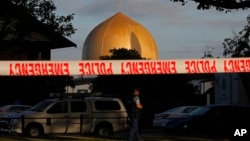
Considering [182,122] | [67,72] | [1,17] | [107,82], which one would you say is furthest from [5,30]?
[107,82]

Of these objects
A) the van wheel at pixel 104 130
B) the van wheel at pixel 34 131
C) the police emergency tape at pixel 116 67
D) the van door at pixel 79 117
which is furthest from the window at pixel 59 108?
the police emergency tape at pixel 116 67

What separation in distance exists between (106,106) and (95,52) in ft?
192

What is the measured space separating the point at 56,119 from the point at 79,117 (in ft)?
2.97

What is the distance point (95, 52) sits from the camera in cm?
8488

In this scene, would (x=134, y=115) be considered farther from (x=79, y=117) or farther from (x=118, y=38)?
(x=118, y=38)

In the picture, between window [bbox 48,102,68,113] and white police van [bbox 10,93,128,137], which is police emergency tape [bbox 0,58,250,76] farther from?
window [bbox 48,102,68,113]

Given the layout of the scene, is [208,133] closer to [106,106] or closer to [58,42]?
[106,106]

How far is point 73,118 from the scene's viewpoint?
25.8 metres

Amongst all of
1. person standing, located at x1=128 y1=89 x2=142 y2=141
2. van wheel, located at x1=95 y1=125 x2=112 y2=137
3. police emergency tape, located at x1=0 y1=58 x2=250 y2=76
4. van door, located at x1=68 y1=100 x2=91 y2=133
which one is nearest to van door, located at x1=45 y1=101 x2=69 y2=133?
van door, located at x1=68 y1=100 x2=91 y2=133

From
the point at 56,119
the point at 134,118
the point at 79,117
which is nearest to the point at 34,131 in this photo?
the point at 56,119

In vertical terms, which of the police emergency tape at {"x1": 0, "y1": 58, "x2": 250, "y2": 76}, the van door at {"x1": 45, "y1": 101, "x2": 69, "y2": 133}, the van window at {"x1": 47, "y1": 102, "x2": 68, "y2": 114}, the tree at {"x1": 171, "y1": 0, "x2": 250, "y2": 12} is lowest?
the van door at {"x1": 45, "y1": 101, "x2": 69, "y2": 133}

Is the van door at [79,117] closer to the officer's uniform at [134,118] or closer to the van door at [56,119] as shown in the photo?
the van door at [56,119]

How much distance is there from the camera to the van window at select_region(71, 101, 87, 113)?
1032 inches

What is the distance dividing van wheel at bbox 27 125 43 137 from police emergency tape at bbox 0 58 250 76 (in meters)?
5.59
